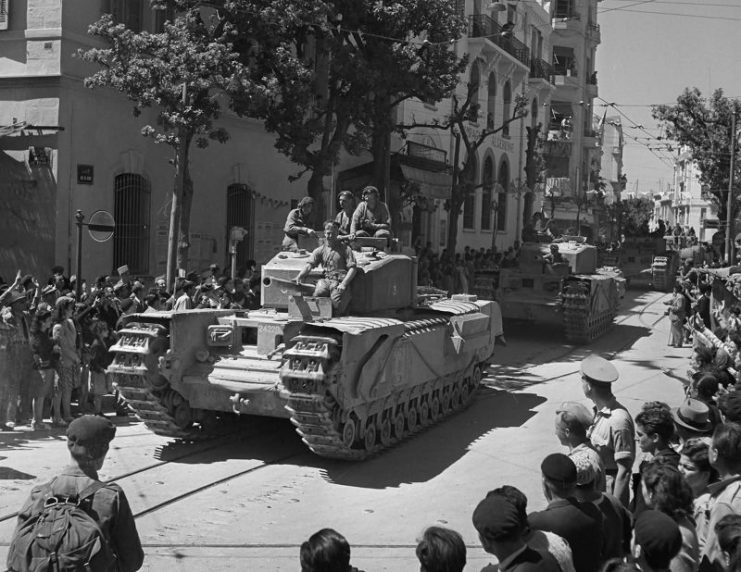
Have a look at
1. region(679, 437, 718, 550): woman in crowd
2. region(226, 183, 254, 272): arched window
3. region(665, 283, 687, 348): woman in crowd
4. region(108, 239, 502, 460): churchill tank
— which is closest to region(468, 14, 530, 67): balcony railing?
region(226, 183, 254, 272): arched window

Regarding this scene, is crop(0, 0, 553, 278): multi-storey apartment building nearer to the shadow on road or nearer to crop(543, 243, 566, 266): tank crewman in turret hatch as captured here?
crop(543, 243, 566, 266): tank crewman in turret hatch

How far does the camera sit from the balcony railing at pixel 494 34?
128ft

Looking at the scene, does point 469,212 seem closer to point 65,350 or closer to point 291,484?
point 65,350

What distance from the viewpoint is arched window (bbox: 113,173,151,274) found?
2086 centimetres

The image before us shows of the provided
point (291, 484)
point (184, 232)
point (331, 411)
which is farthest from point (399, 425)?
point (184, 232)

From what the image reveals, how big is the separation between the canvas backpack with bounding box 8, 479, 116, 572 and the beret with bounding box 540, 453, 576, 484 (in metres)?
2.33

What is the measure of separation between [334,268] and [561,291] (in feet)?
36.2

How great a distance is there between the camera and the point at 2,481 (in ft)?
31.7

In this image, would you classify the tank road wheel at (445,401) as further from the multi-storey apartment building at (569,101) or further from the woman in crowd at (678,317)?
the multi-storey apartment building at (569,101)

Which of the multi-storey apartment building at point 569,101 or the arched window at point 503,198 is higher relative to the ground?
the multi-storey apartment building at point 569,101

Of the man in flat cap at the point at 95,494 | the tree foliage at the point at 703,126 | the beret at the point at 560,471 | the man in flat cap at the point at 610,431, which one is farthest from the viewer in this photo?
the tree foliage at the point at 703,126

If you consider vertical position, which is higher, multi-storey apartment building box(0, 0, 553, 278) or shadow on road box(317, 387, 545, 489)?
multi-storey apartment building box(0, 0, 553, 278)

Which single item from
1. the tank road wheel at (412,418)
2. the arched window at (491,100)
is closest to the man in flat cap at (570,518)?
the tank road wheel at (412,418)

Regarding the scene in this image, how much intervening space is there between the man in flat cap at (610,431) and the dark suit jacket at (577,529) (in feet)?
6.32
